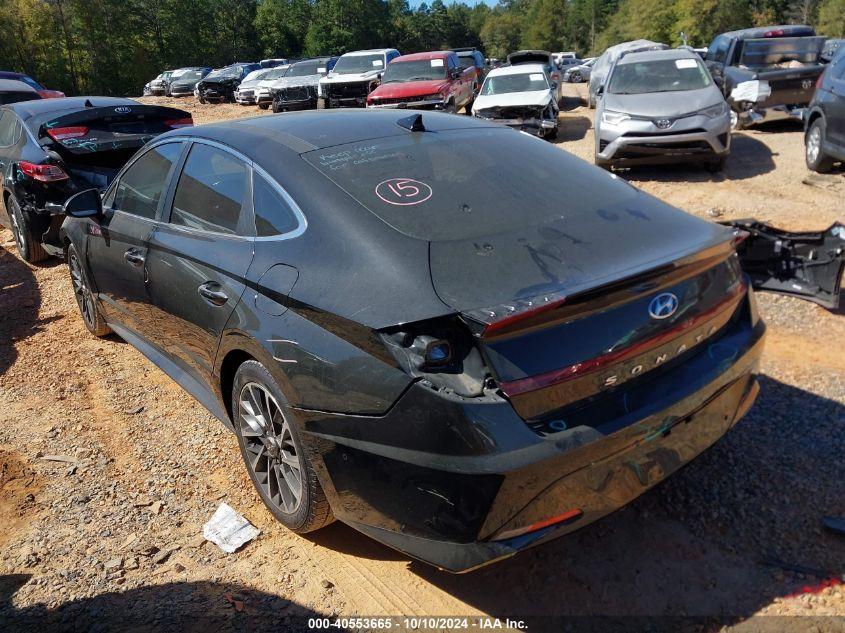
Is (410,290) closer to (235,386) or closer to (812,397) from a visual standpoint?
(235,386)

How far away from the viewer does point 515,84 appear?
13906 millimetres

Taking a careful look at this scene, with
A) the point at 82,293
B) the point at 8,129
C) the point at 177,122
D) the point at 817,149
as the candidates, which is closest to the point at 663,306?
the point at 82,293

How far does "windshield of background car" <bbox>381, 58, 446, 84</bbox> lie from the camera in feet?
51.5

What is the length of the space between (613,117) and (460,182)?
7.22m

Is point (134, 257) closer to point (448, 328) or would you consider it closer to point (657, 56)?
point (448, 328)

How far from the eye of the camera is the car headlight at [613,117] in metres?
9.20

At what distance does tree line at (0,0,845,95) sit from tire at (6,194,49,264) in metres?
47.8

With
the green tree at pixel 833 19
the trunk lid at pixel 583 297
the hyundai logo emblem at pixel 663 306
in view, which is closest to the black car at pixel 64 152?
the trunk lid at pixel 583 297

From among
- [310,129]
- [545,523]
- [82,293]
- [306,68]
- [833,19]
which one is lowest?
[833,19]

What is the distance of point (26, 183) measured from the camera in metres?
7.13

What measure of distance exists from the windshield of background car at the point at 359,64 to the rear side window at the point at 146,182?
652 inches

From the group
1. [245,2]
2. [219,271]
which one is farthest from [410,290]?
[245,2]

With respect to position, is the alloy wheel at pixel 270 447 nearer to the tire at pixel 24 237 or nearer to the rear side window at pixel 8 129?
the tire at pixel 24 237

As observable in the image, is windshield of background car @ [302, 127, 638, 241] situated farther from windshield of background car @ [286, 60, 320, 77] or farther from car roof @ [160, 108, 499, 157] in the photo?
windshield of background car @ [286, 60, 320, 77]
